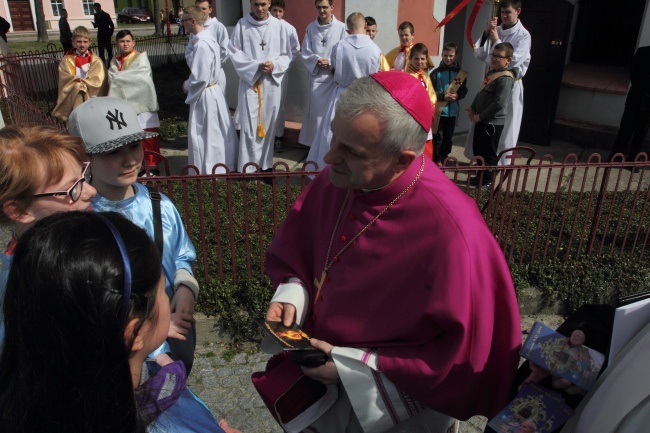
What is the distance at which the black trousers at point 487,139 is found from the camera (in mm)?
6363

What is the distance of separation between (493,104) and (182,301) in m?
4.83

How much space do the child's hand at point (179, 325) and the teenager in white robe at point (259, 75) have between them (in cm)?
487

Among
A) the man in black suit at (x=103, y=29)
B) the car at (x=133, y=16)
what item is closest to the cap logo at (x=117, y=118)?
the man in black suit at (x=103, y=29)

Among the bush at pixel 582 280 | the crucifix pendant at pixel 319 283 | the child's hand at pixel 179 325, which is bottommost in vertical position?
the bush at pixel 582 280

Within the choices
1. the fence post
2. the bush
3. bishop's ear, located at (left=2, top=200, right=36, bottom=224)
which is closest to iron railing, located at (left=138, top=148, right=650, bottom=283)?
the fence post

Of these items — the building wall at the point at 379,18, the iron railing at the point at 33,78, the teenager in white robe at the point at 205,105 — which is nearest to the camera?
the teenager in white robe at the point at 205,105

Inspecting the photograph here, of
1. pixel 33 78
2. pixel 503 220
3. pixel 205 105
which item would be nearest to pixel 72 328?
pixel 503 220

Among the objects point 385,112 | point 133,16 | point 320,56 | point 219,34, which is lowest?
point 133,16

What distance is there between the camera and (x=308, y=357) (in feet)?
6.18

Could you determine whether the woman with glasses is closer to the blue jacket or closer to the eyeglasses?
the eyeglasses

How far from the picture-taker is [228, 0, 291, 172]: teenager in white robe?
7082 mm

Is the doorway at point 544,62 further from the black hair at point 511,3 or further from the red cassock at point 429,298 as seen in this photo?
the red cassock at point 429,298

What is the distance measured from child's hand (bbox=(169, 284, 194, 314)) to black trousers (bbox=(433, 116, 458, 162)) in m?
5.50

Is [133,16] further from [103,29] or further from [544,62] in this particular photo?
[544,62]
